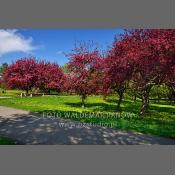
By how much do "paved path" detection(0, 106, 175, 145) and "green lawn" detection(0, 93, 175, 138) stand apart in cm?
66

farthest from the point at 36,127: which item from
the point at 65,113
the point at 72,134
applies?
the point at 65,113

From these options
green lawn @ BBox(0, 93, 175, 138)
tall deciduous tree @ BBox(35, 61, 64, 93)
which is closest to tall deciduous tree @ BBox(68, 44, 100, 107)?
green lawn @ BBox(0, 93, 175, 138)

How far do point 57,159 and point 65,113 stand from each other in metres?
5.58

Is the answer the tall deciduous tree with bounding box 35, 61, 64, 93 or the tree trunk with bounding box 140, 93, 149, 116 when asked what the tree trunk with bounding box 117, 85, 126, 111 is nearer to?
the tree trunk with bounding box 140, 93, 149, 116

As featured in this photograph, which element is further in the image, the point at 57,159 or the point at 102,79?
the point at 102,79

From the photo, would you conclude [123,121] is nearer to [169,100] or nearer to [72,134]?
[72,134]

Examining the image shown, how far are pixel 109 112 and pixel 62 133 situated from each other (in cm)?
379

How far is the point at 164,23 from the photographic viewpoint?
30.5 feet

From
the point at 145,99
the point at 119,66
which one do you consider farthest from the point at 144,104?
the point at 119,66

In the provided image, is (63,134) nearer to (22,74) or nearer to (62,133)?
(62,133)

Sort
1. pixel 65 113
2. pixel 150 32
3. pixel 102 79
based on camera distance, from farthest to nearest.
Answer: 1. pixel 102 79
2. pixel 65 113
3. pixel 150 32

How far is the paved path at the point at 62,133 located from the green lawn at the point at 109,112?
2.18 feet

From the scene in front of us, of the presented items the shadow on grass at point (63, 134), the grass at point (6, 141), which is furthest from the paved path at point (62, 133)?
the grass at point (6, 141)

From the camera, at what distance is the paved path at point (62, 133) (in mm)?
9102
